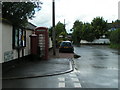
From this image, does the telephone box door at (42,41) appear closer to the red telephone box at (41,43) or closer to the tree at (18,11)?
the red telephone box at (41,43)

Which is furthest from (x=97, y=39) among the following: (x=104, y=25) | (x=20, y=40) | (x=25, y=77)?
(x=25, y=77)

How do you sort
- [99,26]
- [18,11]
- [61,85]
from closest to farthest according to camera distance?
[61,85], [18,11], [99,26]

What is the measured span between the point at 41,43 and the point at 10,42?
502 centimetres

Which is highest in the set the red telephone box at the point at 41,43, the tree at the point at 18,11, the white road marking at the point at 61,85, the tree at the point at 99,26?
the tree at the point at 99,26

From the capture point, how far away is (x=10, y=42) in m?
12.7

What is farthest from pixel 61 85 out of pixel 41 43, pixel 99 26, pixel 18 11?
pixel 99 26

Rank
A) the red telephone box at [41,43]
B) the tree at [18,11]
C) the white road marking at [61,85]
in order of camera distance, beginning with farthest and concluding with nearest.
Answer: the red telephone box at [41,43] → the tree at [18,11] → the white road marking at [61,85]

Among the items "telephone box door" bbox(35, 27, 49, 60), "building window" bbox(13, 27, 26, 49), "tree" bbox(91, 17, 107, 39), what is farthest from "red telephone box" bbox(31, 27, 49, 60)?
"tree" bbox(91, 17, 107, 39)

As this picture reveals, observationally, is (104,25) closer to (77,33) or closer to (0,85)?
(77,33)

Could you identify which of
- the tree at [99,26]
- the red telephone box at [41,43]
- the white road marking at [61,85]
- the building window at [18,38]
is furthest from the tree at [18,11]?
the tree at [99,26]

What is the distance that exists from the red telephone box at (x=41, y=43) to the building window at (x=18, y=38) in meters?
1.91

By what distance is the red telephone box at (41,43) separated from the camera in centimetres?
1719

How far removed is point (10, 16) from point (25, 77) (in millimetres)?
5217

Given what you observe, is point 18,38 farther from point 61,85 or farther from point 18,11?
point 61,85
